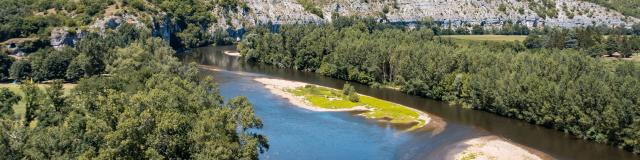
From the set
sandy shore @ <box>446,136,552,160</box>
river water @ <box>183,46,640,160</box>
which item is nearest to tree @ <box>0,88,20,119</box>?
river water @ <box>183,46,640,160</box>

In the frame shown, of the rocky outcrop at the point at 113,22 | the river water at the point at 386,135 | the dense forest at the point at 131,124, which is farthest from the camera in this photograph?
the rocky outcrop at the point at 113,22

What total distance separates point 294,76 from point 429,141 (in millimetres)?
67746

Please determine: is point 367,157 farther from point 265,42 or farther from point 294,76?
point 265,42

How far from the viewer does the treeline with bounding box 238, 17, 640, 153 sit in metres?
90.1

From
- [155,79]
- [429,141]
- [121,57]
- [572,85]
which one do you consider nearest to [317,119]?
[429,141]

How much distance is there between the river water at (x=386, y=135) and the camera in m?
82.8

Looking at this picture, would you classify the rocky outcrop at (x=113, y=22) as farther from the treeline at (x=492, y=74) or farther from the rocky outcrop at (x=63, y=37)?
the treeline at (x=492, y=74)

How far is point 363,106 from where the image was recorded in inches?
4486

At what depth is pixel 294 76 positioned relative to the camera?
503 ft

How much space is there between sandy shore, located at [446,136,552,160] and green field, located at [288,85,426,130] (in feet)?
37.7

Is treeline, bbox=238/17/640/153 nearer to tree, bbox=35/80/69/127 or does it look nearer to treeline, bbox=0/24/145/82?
treeline, bbox=0/24/145/82

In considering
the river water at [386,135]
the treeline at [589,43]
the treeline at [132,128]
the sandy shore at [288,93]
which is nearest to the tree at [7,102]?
the treeline at [132,128]

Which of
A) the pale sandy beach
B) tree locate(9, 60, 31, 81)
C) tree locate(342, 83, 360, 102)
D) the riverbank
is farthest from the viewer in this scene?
tree locate(9, 60, 31, 81)

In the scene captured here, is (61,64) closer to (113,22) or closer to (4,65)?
(4,65)
